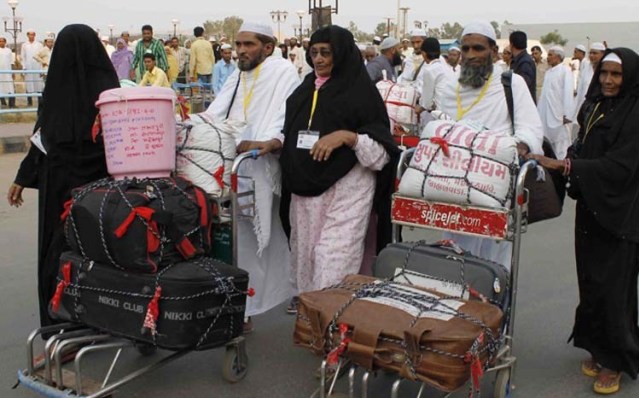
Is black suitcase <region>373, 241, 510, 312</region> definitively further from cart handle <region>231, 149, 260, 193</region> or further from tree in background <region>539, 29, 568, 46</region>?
tree in background <region>539, 29, 568, 46</region>

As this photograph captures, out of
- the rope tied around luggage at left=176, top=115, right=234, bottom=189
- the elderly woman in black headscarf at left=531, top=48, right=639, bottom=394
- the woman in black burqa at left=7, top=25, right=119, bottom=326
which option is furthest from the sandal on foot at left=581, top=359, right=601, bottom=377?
the woman in black burqa at left=7, top=25, right=119, bottom=326

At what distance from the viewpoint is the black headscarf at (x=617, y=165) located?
139 inches

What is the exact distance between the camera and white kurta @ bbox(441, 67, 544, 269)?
13.2 ft

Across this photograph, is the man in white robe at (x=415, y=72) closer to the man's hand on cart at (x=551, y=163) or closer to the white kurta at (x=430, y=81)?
the white kurta at (x=430, y=81)

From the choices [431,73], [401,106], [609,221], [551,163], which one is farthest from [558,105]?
[551,163]

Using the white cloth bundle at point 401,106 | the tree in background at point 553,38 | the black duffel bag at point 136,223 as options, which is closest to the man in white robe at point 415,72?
the white cloth bundle at point 401,106

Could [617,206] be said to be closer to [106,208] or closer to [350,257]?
[350,257]

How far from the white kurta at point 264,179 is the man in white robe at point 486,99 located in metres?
1.07

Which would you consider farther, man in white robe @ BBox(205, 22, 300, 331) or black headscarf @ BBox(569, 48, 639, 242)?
man in white robe @ BBox(205, 22, 300, 331)

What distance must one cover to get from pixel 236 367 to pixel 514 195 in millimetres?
1702

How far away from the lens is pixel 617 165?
11.6 feet

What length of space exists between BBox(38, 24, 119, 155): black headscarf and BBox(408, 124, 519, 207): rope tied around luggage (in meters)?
1.80

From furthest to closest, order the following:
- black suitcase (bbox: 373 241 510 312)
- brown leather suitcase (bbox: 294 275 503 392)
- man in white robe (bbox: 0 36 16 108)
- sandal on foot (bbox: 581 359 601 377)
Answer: man in white robe (bbox: 0 36 16 108) → sandal on foot (bbox: 581 359 601 377) → black suitcase (bbox: 373 241 510 312) → brown leather suitcase (bbox: 294 275 503 392)

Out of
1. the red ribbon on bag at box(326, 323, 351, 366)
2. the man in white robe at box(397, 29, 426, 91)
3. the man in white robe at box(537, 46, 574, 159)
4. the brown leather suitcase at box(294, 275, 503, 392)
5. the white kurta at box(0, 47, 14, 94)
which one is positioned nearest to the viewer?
the brown leather suitcase at box(294, 275, 503, 392)
